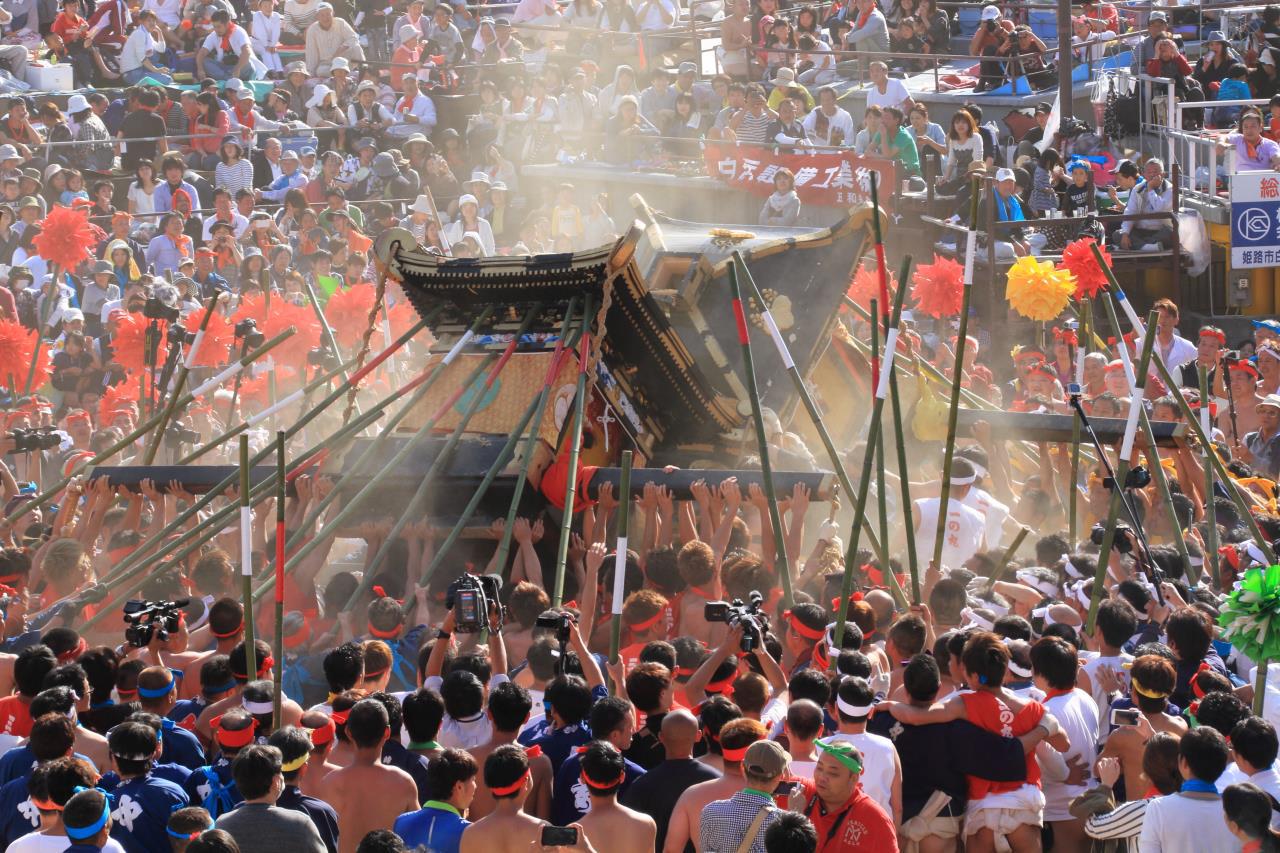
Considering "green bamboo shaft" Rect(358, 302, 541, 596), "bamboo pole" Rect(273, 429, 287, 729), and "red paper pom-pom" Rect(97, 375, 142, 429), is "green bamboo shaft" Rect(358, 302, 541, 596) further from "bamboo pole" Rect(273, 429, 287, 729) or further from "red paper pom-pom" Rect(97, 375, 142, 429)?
"red paper pom-pom" Rect(97, 375, 142, 429)

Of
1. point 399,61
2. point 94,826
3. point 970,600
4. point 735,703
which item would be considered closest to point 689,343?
point 970,600

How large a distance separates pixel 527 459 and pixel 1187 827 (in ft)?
14.5

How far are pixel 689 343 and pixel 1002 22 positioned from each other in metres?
11.5

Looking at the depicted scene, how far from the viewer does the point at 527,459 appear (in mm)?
9055

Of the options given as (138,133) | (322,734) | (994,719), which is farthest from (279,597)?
(138,133)

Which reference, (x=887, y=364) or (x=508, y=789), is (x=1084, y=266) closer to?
(x=887, y=364)

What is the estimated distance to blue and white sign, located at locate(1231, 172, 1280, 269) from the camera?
1561cm

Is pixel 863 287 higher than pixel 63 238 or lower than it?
lower

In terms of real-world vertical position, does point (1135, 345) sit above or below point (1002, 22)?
below

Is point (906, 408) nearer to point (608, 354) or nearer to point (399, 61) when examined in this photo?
point (608, 354)

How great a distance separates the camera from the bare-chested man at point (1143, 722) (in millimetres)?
6223

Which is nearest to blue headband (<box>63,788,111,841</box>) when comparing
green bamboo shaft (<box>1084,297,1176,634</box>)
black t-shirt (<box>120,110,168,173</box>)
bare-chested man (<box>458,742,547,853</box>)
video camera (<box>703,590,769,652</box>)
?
bare-chested man (<box>458,742,547,853</box>)

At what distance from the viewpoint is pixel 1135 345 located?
13492 millimetres

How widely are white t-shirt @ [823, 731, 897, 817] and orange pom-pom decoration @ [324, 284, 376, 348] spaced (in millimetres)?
7823
